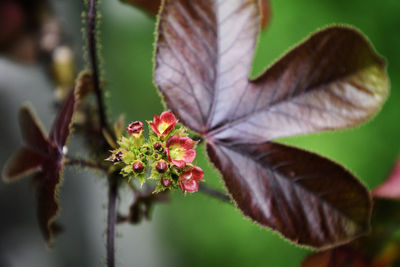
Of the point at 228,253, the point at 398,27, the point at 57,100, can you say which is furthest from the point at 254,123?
A: the point at 398,27

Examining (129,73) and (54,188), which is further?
(129,73)

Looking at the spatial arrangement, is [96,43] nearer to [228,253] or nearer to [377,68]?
[377,68]

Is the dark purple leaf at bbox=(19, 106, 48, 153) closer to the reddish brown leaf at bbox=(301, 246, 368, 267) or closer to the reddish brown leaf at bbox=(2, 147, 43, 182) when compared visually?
the reddish brown leaf at bbox=(2, 147, 43, 182)

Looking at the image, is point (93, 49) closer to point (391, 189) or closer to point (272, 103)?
point (272, 103)

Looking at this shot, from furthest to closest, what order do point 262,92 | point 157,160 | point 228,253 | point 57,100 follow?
point 228,253 < point 57,100 < point 262,92 < point 157,160

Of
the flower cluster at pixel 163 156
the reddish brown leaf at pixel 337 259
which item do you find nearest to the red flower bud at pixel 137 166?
the flower cluster at pixel 163 156

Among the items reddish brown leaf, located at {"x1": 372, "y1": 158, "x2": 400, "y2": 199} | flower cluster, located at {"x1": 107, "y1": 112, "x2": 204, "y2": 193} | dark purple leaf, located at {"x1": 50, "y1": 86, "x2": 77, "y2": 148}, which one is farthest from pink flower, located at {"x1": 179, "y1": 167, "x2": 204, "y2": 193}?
reddish brown leaf, located at {"x1": 372, "y1": 158, "x2": 400, "y2": 199}
